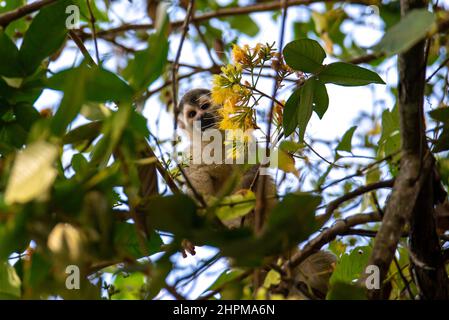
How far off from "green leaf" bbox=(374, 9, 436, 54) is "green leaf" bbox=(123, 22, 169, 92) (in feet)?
1.09

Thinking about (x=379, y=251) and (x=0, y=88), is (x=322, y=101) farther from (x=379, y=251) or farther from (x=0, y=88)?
(x=0, y=88)

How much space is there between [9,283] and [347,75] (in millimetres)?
875

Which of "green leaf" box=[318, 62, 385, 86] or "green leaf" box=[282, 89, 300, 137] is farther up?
"green leaf" box=[318, 62, 385, 86]

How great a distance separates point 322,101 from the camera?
5.32ft

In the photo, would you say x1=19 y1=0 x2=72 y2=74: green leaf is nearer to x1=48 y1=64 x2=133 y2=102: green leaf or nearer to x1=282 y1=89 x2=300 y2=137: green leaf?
x1=48 y1=64 x2=133 y2=102: green leaf

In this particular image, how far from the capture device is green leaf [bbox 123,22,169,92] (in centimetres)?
101

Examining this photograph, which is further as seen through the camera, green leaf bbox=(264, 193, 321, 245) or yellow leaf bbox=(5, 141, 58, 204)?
green leaf bbox=(264, 193, 321, 245)

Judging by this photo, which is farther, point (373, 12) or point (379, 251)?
point (373, 12)

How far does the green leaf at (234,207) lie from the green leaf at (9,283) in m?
0.40

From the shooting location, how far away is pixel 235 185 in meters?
1.02

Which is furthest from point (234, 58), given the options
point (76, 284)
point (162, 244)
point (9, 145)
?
point (76, 284)

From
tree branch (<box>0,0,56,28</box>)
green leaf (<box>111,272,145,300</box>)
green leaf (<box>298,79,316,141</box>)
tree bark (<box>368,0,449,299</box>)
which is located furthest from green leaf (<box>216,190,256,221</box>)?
tree branch (<box>0,0,56,28</box>)

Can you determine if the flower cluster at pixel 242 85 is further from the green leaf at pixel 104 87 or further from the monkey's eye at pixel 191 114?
the monkey's eye at pixel 191 114
